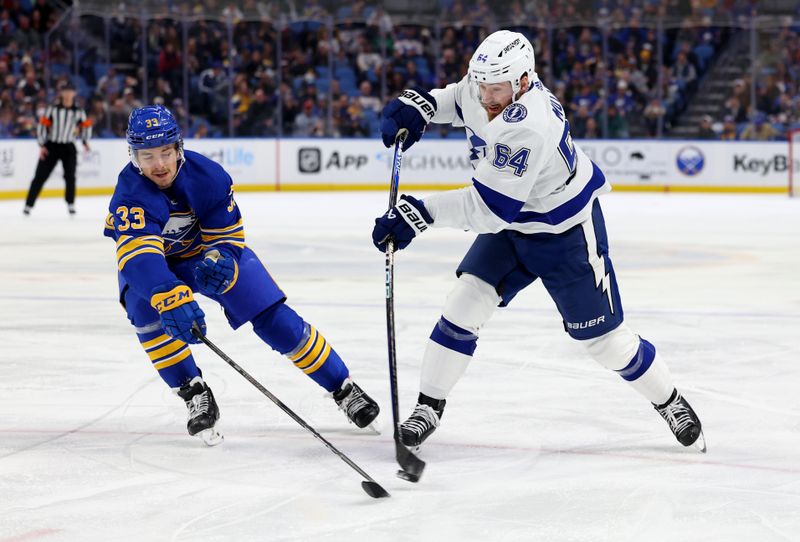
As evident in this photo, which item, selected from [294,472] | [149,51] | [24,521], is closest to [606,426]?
[294,472]

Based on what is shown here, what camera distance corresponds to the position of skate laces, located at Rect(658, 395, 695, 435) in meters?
3.24

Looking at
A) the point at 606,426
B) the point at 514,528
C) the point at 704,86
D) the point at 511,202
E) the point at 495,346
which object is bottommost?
the point at 704,86

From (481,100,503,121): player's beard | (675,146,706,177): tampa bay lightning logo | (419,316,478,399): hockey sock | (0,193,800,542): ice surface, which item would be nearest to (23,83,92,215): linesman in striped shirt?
(0,193,800,542): ice surface

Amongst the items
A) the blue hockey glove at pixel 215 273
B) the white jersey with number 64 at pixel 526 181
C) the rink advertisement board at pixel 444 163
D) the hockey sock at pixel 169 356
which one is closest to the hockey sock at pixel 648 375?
the white jersey with number 64 at pixel 526 181

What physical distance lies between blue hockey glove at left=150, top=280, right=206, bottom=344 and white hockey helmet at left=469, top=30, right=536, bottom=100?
3.03 ft

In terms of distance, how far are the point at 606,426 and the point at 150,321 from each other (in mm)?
1361

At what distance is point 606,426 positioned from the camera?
11.6 feet

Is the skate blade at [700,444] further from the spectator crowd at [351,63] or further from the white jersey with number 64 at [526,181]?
the spectator crowd at [351,63]

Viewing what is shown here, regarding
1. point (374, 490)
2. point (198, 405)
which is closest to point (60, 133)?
point (198, 405)

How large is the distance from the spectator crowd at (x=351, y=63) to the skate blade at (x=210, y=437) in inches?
461

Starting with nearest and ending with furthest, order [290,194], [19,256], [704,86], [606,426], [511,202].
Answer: [511,202]
[606,426]
[19,256]
[290,194]
[704,86]

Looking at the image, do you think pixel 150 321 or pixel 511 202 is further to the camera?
pixel 150 321

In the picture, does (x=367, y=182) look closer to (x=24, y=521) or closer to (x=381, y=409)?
(x=381, y=409)

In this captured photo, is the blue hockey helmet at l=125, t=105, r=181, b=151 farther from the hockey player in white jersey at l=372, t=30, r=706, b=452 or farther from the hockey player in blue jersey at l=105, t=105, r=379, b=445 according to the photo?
the hockey player in white jersey at l=372, t=30, r=706, b=452
